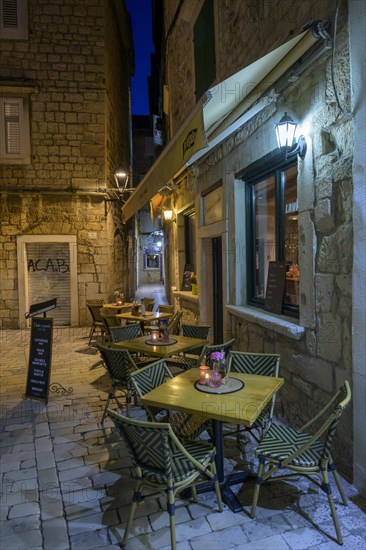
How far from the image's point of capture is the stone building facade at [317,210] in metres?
2.74

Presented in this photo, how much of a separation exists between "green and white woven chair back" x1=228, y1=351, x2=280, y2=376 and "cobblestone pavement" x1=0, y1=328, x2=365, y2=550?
0.75 metres

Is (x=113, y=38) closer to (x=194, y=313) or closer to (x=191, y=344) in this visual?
(x=194, y=313)

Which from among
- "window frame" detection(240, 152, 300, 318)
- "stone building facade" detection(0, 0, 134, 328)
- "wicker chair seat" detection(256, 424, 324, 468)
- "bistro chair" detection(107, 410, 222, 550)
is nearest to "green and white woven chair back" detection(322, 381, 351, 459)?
"wicker chair seat" detection(256, 424, 324, 468)

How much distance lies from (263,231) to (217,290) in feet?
6.97

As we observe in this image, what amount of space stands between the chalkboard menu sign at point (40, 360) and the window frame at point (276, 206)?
115 inches

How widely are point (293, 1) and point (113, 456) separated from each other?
483 cm

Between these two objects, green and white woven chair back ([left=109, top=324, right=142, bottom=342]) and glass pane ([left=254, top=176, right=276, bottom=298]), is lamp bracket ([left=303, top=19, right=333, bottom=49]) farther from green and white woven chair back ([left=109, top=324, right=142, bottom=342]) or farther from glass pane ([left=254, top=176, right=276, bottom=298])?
green and white woven chair back ([left=109, top=324, right=142, bottom=342])

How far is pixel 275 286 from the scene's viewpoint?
4.36 metres

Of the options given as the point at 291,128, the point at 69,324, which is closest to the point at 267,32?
the point at 291,128

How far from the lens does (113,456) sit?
3.44 meters

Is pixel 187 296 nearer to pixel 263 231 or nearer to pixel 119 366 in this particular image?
pixel 263 231

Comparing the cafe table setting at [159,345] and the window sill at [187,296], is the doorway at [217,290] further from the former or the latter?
the cafe table setting at [159,345]

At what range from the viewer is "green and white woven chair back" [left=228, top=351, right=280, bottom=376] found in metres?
3.54

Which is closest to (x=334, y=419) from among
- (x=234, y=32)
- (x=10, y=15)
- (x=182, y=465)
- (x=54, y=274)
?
(x=182, y=465)
